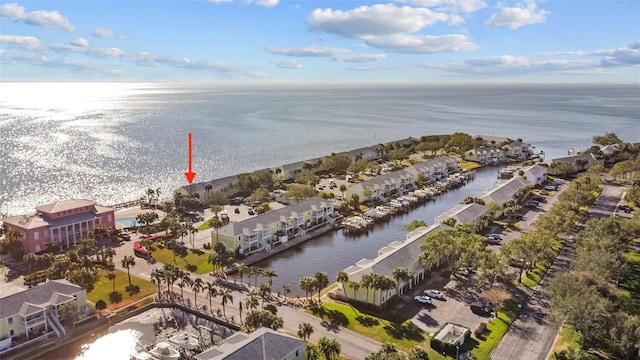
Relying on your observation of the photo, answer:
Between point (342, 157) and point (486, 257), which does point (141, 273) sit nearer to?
point (486, 257)

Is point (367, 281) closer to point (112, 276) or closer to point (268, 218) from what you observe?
point (268, 218)

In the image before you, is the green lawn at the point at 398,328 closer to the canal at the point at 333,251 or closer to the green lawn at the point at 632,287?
the canal at the point at 333,251

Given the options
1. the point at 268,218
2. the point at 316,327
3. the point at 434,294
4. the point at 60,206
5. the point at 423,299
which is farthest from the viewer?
the point at 268,218

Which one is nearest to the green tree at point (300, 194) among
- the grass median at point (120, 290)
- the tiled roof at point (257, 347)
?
the grass median at point (120, 290)

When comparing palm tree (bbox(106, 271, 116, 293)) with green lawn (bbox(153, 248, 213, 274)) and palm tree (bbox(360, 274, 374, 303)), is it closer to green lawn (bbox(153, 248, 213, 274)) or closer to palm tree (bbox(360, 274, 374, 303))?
green lawn (bbox(153, 248, 213, 274))

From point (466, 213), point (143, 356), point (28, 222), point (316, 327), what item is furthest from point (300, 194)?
point (143, 356)

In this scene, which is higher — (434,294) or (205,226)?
(434,294)
